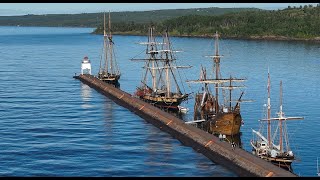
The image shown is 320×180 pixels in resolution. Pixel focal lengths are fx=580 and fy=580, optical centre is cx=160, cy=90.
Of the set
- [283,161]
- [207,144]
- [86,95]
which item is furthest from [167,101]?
[283,161]

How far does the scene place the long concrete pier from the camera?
48366 millimetres

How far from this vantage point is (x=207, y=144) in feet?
195

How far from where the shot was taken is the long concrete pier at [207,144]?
159 ft

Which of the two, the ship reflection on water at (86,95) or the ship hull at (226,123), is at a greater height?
the ship hull at (226,123)

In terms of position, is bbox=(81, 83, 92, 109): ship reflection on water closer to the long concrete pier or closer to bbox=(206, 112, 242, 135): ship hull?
the long concrete pier

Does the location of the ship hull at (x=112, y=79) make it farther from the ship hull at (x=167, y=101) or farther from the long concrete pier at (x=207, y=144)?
the ship hull at (x=167, y=101)

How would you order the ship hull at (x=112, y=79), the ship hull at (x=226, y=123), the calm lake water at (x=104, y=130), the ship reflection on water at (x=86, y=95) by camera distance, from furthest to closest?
the ship hull at (x=112, y=79) → the ship reflection on water at (x=86, y=95) → the ship hull at (x=226, y=123) → the calm lake water at (x=104, y=130)

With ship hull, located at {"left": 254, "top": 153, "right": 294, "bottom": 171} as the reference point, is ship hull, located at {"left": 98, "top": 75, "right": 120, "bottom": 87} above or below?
below

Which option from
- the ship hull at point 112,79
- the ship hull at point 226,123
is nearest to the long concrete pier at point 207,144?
the ship hull at point 226,123

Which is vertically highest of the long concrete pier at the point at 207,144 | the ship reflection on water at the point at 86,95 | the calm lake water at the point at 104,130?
the long concrete pier at the point at 207,144

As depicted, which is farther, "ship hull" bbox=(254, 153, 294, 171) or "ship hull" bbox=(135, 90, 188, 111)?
"ship hull" bbox=(135, 90, 188, 111)

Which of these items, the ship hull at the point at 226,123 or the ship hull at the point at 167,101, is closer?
the ship hull at the point at 226,123

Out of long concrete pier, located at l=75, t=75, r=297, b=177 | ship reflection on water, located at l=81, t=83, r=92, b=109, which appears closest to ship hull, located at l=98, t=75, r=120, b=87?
ship reflection on water, located at l=81, t=83, r=92, b=109

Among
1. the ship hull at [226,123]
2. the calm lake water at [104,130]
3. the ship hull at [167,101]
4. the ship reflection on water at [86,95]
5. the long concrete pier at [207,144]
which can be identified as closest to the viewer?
the long concrete pier at [207,144]
